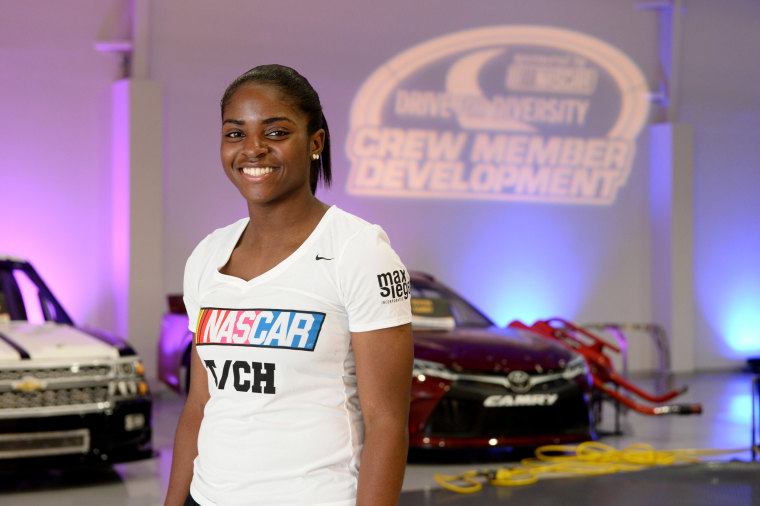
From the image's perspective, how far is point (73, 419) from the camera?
18.3ft

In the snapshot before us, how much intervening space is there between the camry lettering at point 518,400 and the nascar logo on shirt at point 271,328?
15.8 feet

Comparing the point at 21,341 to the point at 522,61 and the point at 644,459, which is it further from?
the point at 522,61

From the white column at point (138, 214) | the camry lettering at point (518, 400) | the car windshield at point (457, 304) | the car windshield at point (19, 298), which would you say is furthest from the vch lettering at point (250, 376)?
the white column at point (138, 214)

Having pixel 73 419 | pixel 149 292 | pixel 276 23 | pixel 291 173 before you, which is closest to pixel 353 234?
pixel 291 173

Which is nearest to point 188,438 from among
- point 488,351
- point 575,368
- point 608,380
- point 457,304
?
point 488,351

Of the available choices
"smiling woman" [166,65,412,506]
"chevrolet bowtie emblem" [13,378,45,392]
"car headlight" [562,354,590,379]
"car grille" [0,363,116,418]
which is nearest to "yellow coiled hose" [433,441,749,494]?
"car headlight" [562,354,590,379]

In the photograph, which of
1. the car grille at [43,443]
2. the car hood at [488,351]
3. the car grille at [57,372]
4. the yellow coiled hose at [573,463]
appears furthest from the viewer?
the car hood at [488,351]

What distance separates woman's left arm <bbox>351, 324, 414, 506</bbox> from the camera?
5.80 ft

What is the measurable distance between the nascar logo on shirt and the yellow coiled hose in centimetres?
419

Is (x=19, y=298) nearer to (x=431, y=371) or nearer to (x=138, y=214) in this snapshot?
(x=431, y=371)

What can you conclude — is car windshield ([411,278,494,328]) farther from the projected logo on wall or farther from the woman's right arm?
the woman's right arm

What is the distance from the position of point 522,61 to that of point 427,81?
1.35 metres

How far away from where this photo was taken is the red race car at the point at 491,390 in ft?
21.3

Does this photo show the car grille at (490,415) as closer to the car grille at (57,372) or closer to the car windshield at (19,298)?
the car grille at (57,372)
